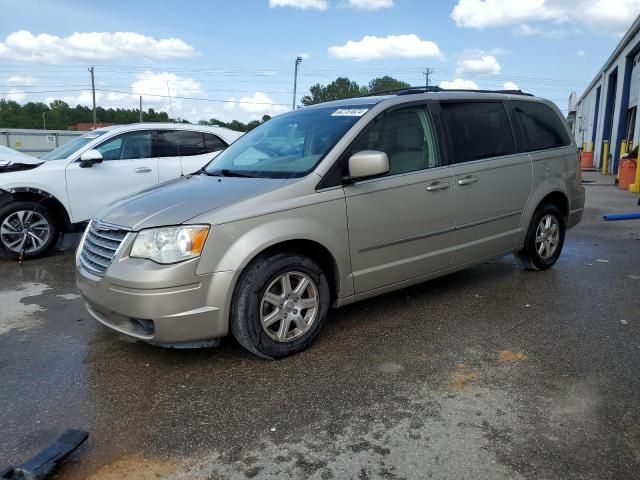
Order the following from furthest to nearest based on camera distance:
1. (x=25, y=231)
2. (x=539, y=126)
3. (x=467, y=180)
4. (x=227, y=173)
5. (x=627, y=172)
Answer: (x=627, y=172), (x=25, y=231), (x=539, y=126), (x=467, y=180), (x=227, y=173)

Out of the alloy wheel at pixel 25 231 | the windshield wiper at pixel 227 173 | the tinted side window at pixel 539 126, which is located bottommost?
the alloy wheel at pixel 25 231

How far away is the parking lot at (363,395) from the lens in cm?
257

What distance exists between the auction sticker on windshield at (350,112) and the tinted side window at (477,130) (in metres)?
0.84

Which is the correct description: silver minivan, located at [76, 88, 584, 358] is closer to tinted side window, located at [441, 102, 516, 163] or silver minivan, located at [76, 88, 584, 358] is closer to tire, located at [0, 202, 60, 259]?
tinted side window, located at [441, 102, 516, 163]

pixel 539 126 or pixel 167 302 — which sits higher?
pixel 539 126

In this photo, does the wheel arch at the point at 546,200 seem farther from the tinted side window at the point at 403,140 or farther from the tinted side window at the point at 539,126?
the tinted side window at the point at 403,140

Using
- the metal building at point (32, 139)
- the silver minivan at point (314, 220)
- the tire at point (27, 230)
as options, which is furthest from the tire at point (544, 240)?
the metal building at point (32, 139)

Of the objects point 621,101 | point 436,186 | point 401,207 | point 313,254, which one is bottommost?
point 313,254

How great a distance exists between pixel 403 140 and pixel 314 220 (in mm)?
1181

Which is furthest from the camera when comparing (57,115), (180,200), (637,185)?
(57,115)

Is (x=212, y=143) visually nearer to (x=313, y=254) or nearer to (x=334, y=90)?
(x=313, y=254)

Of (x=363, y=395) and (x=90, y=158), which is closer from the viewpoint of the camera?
(x=363, y=395)

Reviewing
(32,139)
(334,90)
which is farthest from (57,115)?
(32,139)

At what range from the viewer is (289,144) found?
14.3 feet
